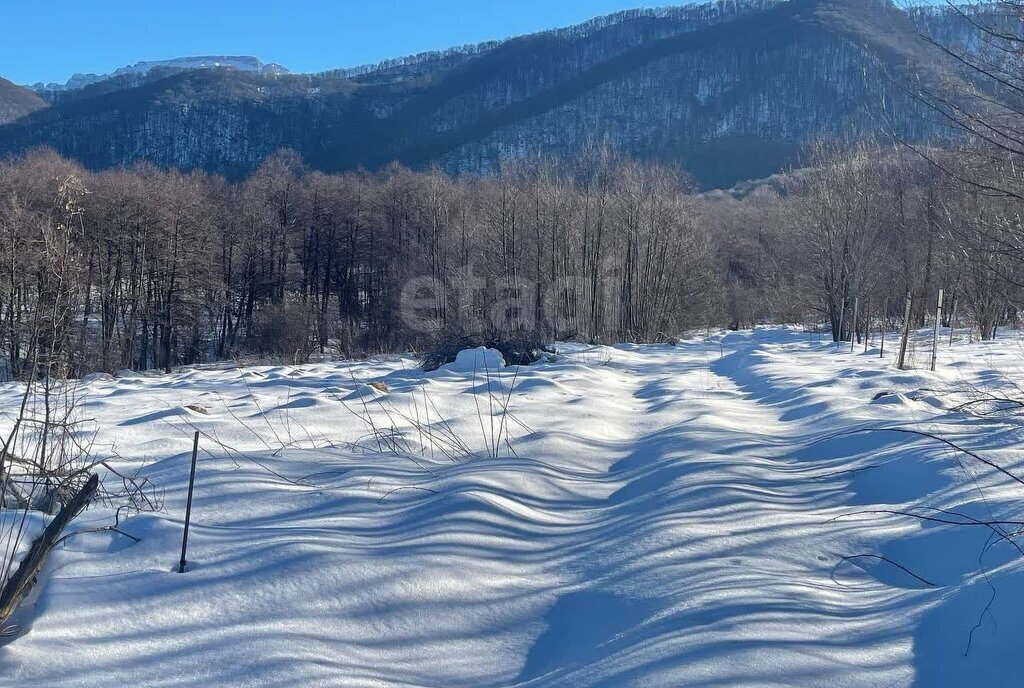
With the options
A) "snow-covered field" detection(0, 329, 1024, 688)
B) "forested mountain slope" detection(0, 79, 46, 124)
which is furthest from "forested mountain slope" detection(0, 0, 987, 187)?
"snow-covered field" detection(0, 329, 1024, 688)

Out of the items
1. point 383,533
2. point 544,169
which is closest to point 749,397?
point 383,533

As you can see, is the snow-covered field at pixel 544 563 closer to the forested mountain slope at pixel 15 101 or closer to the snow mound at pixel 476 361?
the snow mound at pixel 476 361

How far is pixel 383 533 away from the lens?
2.84 meters

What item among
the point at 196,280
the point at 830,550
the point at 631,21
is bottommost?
the point at 830,550

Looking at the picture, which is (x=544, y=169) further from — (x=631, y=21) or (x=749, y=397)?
(x=631, y=21)

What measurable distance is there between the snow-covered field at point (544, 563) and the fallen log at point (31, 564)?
0.08 meters

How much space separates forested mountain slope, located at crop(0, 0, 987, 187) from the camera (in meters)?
93.7

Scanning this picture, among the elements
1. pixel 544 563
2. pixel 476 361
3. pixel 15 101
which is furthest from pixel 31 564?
pixel 15 101

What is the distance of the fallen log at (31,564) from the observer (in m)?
1.92

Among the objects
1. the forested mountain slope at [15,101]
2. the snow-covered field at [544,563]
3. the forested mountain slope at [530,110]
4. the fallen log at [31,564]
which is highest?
the forested mountain slope at [15,101]

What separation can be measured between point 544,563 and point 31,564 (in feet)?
5.73

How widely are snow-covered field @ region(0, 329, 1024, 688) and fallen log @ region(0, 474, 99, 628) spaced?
0.08 meters

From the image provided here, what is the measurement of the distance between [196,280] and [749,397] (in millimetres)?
27990

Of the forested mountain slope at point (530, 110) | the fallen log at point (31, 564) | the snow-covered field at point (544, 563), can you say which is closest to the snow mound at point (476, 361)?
the snow-covered field at point (544, 563)
